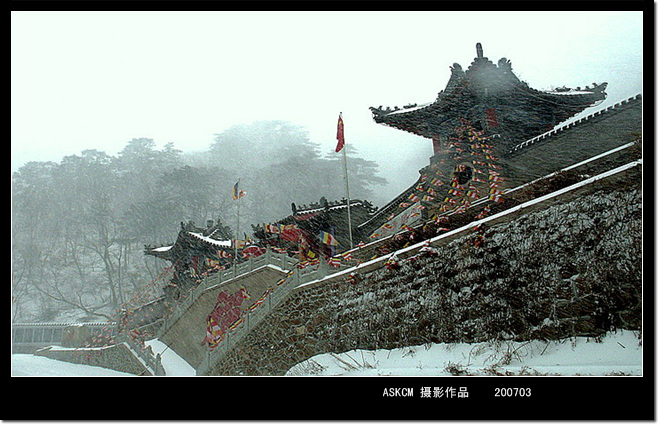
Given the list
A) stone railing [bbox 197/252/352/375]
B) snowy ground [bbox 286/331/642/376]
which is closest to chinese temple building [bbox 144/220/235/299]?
stone railing [bbox 197/252/352/375]

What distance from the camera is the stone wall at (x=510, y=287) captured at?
293 cm

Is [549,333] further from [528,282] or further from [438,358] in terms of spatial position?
[438,358]

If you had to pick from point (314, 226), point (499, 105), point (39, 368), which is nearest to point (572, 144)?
point (499, 105)

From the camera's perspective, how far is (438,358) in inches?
135

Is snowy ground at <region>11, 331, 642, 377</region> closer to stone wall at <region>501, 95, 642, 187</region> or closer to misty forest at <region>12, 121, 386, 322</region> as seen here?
misty forest at <region>12, 121, 386, 322</region>

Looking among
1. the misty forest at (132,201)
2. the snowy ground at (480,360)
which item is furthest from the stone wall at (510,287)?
the misty forest at (132,201)

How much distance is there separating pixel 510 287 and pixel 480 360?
24.5 inches

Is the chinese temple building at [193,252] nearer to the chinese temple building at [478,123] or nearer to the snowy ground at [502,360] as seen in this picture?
the chinese temple building at [478,123]

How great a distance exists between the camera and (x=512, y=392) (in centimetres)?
290

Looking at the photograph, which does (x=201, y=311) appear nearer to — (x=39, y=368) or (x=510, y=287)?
(x=39, y=368)

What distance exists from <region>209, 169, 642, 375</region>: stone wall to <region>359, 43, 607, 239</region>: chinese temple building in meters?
2.16

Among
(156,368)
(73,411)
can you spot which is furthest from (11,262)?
(156,368)

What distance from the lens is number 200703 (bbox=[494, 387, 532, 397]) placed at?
2.88m
